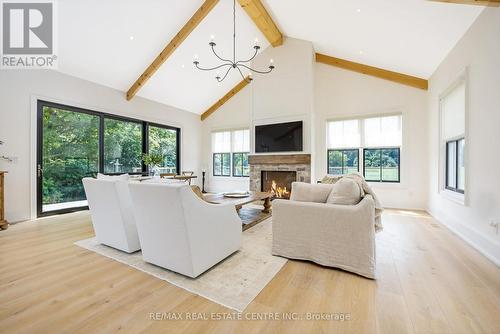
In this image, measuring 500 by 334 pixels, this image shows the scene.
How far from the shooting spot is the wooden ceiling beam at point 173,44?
4.12 meters

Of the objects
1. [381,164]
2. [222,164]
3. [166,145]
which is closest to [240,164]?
[222,164]

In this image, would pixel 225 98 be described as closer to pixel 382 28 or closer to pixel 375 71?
pixel 375 71

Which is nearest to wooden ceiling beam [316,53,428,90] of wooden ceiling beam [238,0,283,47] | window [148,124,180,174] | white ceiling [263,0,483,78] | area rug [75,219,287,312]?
white ceiling [263,0,483,78]

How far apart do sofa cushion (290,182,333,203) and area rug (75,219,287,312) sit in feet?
2.34

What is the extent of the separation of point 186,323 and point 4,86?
195 inches

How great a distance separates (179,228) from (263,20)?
4.55 meters

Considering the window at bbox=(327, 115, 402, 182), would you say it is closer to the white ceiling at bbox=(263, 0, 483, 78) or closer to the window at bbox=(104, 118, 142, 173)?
the white ceiling at bbox=(263, 0, 483, 78)

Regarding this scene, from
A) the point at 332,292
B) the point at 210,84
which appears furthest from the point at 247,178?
the point at 332,292

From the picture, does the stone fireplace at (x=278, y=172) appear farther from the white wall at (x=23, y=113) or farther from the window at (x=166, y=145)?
the white wall at (x=23, y=113)

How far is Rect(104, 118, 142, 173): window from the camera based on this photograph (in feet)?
17.0

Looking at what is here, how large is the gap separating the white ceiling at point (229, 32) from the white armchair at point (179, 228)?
347cm

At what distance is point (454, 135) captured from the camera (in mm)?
3412

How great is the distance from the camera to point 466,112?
2.92 metres

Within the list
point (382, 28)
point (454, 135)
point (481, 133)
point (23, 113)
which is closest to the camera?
point (481, 133)
